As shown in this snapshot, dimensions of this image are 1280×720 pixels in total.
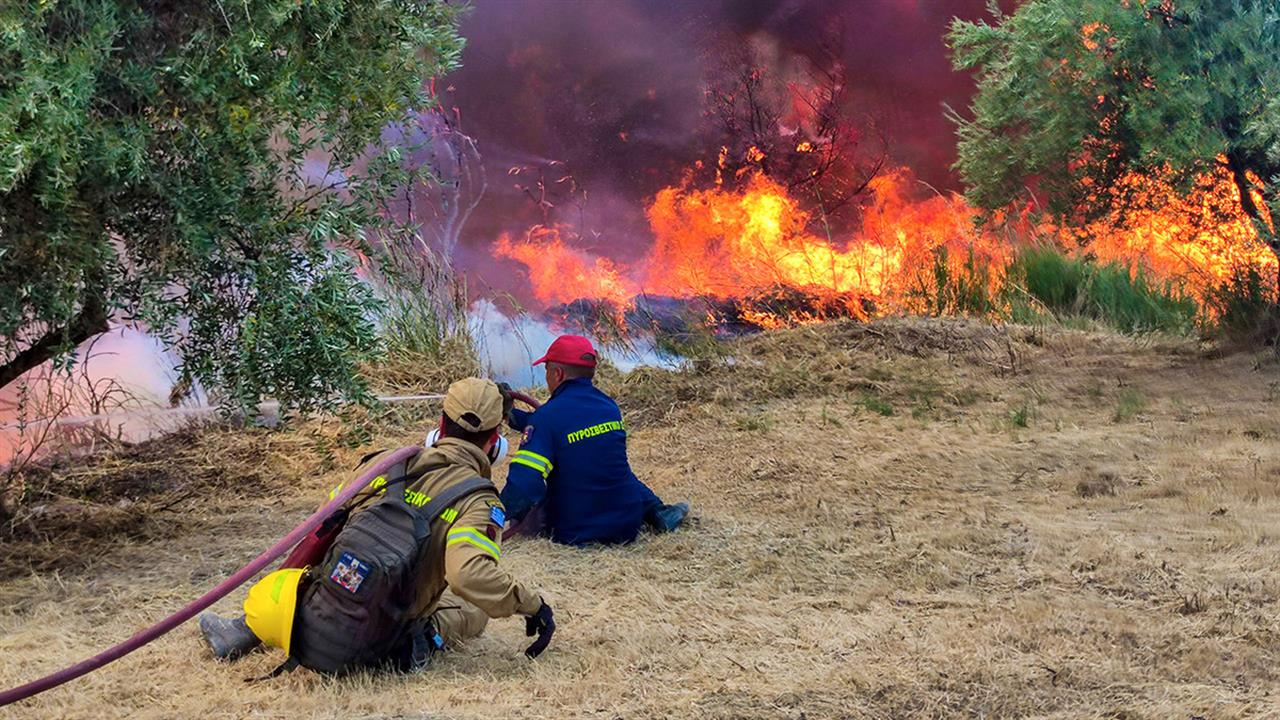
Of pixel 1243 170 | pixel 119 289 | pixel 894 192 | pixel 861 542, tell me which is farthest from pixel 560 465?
pixel 894 192

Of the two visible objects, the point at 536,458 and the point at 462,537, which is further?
the point at 536,458

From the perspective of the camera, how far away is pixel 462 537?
419 cm

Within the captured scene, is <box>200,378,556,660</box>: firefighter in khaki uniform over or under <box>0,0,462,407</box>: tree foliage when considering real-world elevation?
under

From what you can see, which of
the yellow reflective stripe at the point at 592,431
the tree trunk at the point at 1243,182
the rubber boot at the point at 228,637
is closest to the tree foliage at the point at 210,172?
the yellow reflective stripe at the point at 592,431

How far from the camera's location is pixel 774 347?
461 inches

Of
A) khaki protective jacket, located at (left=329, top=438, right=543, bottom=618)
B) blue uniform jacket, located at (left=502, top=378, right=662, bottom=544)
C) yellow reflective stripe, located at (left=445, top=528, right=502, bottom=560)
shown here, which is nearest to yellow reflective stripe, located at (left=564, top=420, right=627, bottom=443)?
blue uniform jacket, located at (left=502, top=378, right=662, bottom=544)

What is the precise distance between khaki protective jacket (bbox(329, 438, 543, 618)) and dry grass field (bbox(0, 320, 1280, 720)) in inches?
12.7

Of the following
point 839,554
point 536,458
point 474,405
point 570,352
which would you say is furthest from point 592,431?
point 474,405

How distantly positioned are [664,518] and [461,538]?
9.39ft

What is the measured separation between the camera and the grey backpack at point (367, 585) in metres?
4.23

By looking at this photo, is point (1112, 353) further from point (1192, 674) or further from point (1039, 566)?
point (1192, 674)

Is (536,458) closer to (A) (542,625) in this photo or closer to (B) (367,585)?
(A) (542,625)

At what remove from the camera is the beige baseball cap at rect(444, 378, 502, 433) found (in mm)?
4508

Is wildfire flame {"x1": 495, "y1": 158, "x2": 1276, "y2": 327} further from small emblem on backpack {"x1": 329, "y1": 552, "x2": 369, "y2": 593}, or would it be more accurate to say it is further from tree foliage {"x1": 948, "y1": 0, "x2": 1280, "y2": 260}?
small emblem on backpack {"x1": 329, "y1": 552, "x2": 369, "y2": 593}
